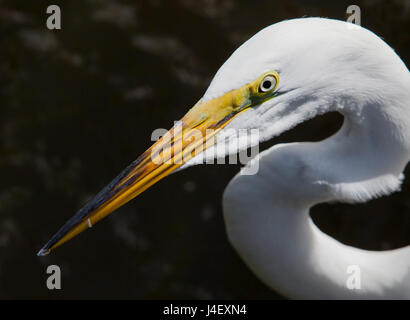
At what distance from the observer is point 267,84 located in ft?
4.32

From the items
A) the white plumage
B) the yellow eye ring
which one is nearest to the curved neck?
the white plumage

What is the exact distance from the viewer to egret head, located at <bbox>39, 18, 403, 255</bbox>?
1.29 m

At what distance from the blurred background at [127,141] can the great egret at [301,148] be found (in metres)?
0.96

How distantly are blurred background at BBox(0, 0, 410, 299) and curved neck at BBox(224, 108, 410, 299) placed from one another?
918 millimetres

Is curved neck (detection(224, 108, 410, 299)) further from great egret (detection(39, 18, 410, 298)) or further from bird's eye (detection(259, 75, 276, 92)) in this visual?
bird's eye (detection(259, 75, 276, 92))

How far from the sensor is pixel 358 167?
4.85 feet

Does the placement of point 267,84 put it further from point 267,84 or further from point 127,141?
point 127,141

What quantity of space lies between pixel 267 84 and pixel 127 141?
1801mm

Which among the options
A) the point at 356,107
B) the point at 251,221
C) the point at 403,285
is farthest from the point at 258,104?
the point at 403,285

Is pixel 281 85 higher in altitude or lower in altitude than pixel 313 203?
higher

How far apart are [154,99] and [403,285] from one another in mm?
1724

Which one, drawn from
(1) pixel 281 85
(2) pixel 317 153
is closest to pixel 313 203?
(2) pixel 317 153

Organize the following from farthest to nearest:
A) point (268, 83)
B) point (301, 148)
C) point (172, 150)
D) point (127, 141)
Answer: point (127, 141) → point (301, 148) → point (172, 150) → point (268, 83)

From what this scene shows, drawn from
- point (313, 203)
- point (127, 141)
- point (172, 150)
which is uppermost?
point (127, 141)
